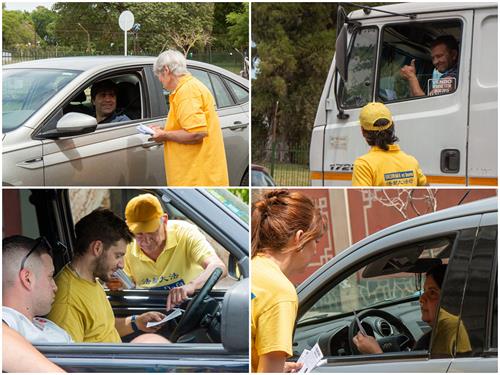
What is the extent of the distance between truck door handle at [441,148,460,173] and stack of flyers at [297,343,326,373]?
1.61 metres

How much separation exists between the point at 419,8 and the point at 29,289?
2.81m

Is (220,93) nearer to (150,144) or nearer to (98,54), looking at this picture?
(150,144)

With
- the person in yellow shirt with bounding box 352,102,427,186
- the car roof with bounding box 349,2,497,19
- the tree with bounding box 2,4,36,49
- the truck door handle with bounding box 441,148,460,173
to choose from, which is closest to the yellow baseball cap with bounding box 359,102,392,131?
the person in yellow shirt with bounding box 352,102,427,186

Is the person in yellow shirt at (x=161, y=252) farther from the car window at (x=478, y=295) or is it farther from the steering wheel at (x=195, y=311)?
the car window at (x=478, y=295)

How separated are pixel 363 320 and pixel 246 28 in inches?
92.6

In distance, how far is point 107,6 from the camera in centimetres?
458

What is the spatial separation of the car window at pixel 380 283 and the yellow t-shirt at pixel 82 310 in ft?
2.88

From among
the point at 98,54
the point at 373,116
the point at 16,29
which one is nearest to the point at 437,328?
the point at 373,116

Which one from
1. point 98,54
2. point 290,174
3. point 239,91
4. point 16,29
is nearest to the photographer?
point 16,29

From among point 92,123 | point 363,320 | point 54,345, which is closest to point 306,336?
point 363,320

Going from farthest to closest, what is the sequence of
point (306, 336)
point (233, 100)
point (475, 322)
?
point (233, 100), point (306, 336), point (475, 322)

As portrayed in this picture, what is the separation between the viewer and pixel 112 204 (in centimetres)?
337

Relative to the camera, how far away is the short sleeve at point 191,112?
4199mm

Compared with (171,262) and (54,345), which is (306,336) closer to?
(171,262)
